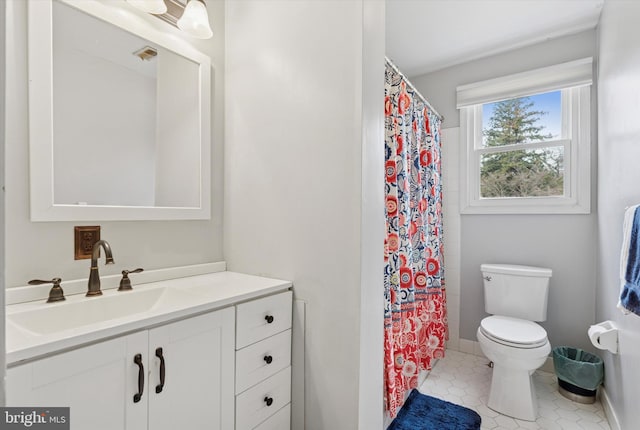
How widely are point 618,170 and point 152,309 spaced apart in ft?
7.55

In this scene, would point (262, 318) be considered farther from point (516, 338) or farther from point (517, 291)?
point (517, 291)

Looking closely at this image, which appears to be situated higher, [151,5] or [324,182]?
[151,5]

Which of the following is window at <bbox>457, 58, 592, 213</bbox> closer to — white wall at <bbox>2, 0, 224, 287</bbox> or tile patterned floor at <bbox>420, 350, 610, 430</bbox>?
tile patterned floor at <bbox>420, 350, 610, 430</bbox>

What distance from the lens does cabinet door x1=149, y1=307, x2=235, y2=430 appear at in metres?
0.91

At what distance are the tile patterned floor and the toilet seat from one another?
432mm

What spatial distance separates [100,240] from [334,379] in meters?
1.06

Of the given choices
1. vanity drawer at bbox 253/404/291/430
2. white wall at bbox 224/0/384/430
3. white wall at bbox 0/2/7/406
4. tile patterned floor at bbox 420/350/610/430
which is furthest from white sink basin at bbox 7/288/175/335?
tile patterned floor at bbox 420/350/610/430

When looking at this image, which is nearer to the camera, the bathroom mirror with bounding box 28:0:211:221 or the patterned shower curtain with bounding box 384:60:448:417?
the bathroom mirror with bounding box 28:0:211:221

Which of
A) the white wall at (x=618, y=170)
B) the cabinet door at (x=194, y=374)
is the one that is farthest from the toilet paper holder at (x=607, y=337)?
the cabinet door at (x=194, y=374)

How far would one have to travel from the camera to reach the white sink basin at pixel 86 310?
952 millimetres

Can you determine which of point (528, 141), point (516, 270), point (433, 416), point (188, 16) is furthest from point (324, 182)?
point (528, 141)

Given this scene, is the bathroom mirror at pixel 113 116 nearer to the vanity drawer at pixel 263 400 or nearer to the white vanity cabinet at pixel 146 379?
the white vanity cabinet at pixel 146 379

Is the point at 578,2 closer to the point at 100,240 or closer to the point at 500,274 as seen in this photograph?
the point at 500,274

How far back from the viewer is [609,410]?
1.77m
